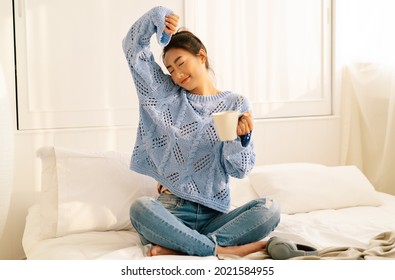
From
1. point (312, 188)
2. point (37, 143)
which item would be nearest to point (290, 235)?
point (312, 188)

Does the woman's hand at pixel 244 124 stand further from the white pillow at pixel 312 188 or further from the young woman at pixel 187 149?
the white pillow at pixel 312 188

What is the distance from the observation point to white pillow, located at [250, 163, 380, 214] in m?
2.37

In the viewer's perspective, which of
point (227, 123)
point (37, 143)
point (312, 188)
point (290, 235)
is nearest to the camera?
point (227, 123)

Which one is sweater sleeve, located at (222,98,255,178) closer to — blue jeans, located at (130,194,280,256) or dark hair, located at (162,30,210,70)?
blue jeans, located at (130,194,280,256)

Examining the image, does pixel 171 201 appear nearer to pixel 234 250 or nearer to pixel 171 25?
pixel 234 250

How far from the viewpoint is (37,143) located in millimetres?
2588

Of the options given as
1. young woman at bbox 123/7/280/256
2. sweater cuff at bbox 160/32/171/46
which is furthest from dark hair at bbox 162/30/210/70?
sweater cuff at bbox 160/32/171/46

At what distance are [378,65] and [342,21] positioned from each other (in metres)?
0.30

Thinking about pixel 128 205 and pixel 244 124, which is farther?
pixel 128 205

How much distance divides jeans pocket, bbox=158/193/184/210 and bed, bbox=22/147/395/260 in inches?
5.7

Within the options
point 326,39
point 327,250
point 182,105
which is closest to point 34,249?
point 182,105

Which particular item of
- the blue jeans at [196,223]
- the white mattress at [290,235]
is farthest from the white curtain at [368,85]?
the blue jeans at [196,223]

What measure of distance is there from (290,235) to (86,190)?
2.33 ft

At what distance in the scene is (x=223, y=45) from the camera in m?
2.88
